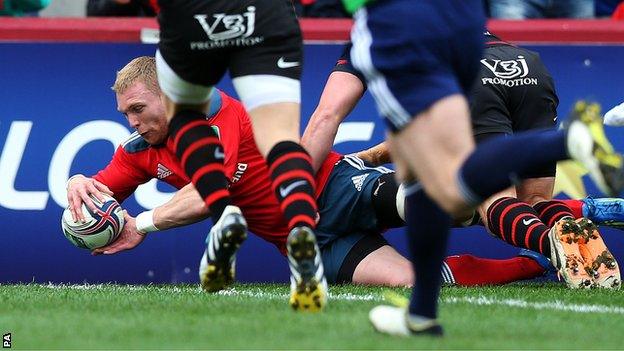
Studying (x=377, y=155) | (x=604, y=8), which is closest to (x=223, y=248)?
(x=377, y=155)

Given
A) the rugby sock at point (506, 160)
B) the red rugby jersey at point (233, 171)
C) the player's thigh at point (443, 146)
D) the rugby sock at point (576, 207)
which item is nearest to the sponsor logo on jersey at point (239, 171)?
the red rugby jersey at point (233, 171)

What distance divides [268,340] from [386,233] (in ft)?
10.1

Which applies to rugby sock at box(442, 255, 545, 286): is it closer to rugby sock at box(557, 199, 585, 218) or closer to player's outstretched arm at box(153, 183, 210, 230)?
rugby sock at box(557, 199, 585, 218)

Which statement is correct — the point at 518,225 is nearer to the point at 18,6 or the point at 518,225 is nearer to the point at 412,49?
the point at 412,49

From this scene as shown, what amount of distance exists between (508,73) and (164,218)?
6.00 ft

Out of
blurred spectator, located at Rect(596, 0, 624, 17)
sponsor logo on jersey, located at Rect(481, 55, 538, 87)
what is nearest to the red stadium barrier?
sponsor logo on jersey, located at Rect(481, 55, 538, 87)

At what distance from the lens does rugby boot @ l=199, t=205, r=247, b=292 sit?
473 cm

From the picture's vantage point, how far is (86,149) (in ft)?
22.9

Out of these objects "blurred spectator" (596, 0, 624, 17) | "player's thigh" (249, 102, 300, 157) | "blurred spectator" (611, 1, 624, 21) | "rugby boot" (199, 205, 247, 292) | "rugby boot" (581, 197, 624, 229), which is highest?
"player's thigh" (249, 102, 300, 157)

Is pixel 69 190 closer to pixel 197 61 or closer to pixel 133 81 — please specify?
pixel 133 81

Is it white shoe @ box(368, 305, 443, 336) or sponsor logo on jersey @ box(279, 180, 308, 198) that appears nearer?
white shoe @ box(368, 305, 443, 336)

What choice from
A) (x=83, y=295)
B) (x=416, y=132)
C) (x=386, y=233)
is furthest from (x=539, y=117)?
(x=416, y=132)

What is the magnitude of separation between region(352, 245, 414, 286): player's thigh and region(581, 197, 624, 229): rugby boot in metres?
0.95

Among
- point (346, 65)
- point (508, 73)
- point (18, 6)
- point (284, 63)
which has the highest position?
point (284, 63)
